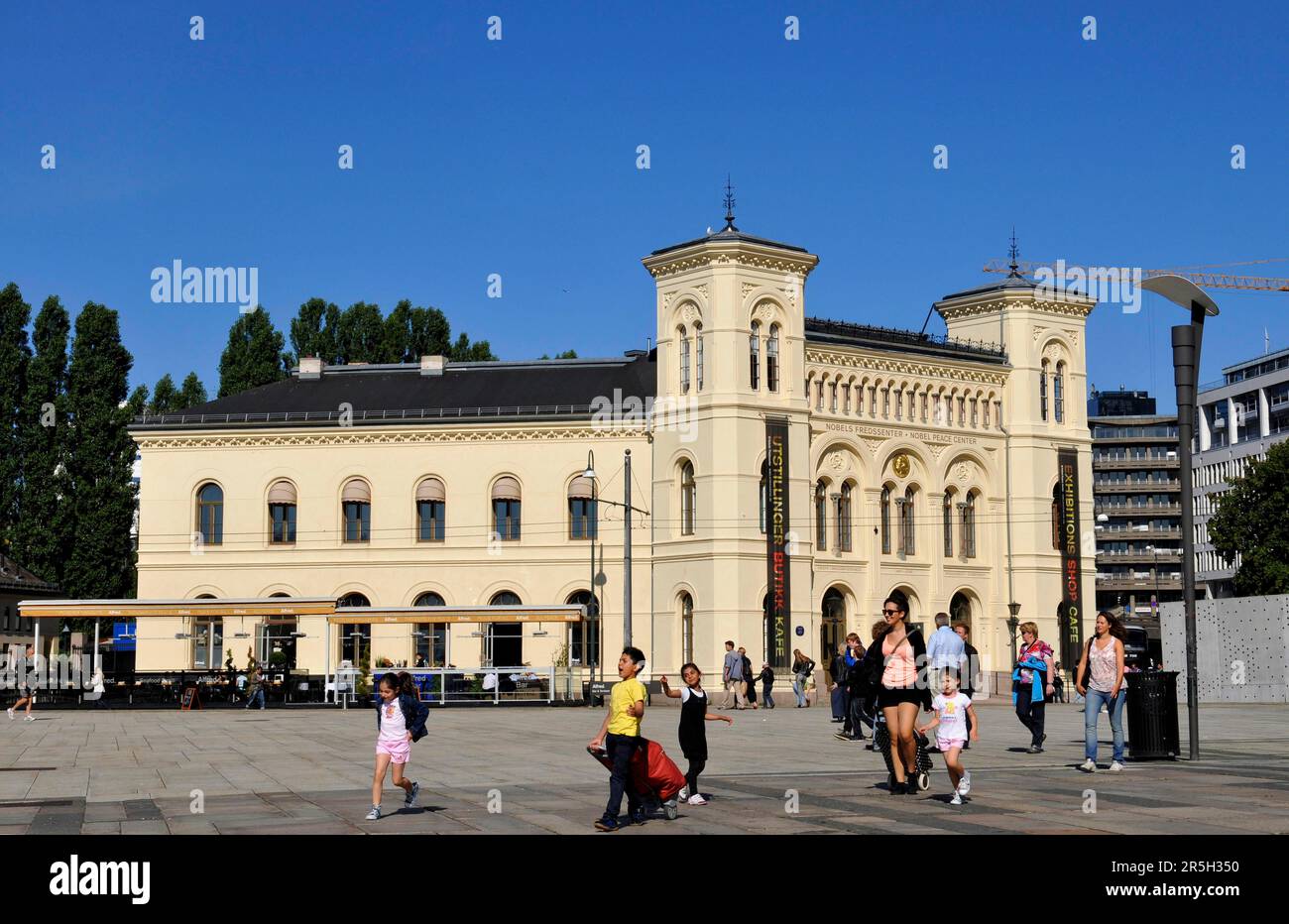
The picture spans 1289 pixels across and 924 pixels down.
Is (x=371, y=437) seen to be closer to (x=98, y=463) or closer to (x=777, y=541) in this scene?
(x=98, y=463)

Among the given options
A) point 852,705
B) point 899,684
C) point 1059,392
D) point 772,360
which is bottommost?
point 852,705

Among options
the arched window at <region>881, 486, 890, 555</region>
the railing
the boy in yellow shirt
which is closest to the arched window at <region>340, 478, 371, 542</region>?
the railing

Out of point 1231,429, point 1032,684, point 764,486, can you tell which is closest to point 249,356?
point 764,486

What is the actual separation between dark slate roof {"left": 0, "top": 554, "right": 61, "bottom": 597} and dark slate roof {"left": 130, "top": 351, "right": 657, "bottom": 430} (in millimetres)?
7652

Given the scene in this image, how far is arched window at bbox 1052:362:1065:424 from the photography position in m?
66.5

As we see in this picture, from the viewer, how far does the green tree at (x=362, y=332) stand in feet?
249

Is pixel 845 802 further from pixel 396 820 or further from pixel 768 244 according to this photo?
pixel 768 244

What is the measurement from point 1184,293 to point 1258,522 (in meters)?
57.6

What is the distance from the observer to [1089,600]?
6506 cm

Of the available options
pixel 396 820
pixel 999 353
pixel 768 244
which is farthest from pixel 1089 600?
pixel 396 820

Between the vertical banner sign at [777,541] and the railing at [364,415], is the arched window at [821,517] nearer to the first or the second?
the vertical banner sign at [777,541]

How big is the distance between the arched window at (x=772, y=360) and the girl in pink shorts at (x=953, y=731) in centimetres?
4280

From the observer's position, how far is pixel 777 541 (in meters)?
57.1

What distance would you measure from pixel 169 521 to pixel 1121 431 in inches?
3759
